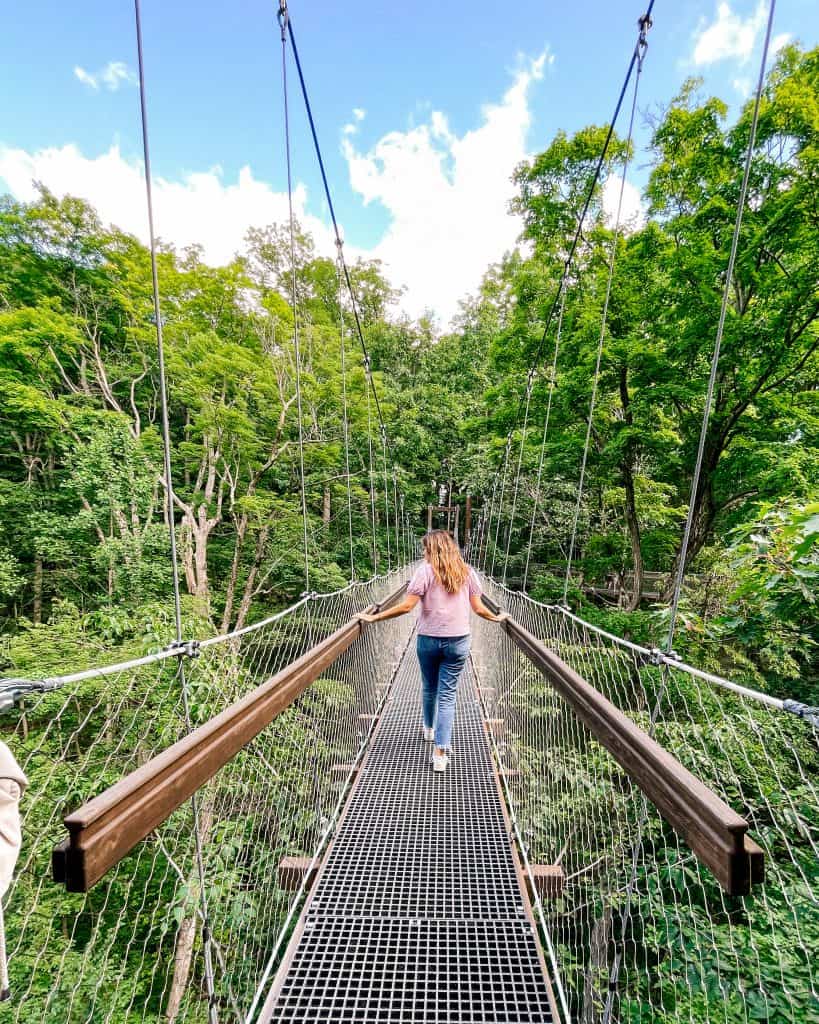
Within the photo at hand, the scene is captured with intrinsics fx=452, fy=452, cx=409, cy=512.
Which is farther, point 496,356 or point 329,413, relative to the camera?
point 329,413

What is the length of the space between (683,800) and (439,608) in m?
1.04

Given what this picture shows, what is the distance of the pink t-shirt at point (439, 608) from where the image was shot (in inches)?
64.7

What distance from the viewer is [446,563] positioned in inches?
65.6

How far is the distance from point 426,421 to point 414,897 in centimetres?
1288

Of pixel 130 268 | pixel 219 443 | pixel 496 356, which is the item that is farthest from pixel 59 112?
pixel 496 356

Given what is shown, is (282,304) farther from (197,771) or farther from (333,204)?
(197,771)

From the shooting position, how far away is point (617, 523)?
8.36 metres

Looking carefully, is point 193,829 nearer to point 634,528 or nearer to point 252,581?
point 634,528

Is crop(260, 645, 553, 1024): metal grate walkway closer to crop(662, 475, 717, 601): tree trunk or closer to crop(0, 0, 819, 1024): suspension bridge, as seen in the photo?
crop(0, 0, 819, 1024): suspension bridge

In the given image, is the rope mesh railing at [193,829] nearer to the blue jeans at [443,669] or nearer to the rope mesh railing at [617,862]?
the blue jeans at [443,669]

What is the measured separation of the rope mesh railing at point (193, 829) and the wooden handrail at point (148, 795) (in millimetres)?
171

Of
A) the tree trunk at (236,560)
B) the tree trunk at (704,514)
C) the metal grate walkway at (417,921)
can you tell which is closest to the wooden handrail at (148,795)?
the metal grate walkway at (417,921)

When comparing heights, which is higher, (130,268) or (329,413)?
(130,268)

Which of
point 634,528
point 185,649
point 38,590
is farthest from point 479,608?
point 38,590
